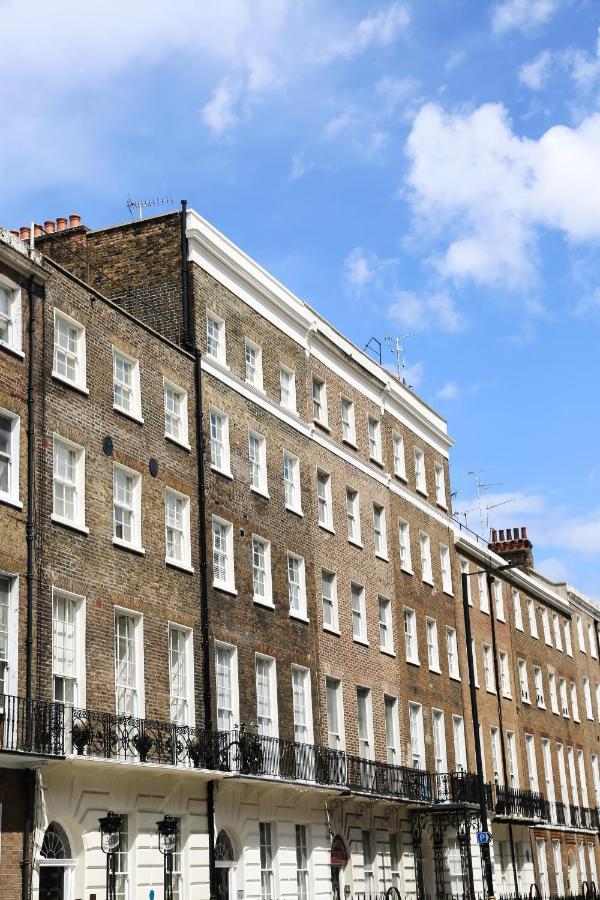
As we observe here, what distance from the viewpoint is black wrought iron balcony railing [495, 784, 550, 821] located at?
47094 millimetres

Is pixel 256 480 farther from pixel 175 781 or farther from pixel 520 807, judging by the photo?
pixel 520 807

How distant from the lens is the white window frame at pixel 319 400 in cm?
3853

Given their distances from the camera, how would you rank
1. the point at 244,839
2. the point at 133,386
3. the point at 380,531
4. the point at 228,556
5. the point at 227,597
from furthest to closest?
1. the point at 380,531
2. the point at 228,556
3. the point at 227,597
4. the point at 244,839
5. the point at 133,386

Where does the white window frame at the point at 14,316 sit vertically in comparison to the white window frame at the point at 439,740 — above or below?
above

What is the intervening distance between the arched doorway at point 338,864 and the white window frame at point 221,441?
1036 centimetres

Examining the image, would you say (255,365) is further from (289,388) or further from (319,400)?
(319,400)

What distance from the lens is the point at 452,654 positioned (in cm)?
4616

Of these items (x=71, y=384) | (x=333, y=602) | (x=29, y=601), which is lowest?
(x=29, y=601)

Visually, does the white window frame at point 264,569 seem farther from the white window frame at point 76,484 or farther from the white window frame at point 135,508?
the white window frame at point 76,484

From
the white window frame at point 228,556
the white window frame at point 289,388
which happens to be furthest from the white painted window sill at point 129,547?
the white window frame at point 289,388

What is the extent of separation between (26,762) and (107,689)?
3582 mm

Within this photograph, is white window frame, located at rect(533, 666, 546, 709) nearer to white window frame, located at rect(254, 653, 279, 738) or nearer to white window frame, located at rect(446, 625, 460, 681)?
white window frame, located at rect(446, 625, 460, 681)

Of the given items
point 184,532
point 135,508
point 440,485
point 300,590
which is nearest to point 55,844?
point 135,508

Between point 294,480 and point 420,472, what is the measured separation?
36.8ft
